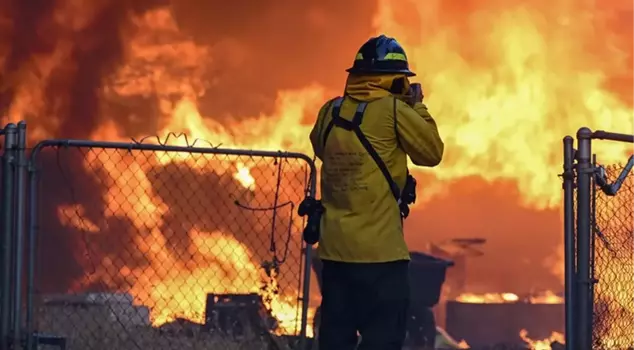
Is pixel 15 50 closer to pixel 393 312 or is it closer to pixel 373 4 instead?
pixel 373 4

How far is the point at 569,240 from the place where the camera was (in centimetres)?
608

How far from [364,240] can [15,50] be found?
9.23 m

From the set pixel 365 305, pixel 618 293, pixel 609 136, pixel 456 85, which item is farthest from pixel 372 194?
pixel 456 85

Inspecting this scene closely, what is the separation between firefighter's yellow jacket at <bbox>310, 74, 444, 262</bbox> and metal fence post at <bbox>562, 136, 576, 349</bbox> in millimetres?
1371

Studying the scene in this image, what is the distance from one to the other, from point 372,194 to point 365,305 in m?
0.50

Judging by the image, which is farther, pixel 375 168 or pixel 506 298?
pixel 506 298

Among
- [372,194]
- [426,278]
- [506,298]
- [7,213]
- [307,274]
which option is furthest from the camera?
[506,298]

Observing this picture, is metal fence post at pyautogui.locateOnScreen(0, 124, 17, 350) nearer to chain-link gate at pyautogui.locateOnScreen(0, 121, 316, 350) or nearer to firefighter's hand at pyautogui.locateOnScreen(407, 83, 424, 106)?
firefighter's hand at pyautogui.locateOnScreen(407, 83, 424, 106)

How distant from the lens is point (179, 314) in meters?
11.6

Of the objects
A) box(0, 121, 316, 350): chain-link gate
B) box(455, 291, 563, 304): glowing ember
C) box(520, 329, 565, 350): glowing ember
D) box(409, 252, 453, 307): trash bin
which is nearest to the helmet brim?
box(0, 121, 316, 350): chain-link gate

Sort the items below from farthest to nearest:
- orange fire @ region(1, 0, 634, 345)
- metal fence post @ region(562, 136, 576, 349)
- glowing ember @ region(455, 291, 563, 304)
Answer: glowing ember @ region(455, 291, 563, 304) → orange fire @ region(1, 0, 634, 345) → metal fence post @ region(562, 136, 576, 349)

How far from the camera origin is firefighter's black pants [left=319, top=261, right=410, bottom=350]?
4.91 meters

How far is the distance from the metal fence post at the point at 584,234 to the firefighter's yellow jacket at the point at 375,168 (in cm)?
132

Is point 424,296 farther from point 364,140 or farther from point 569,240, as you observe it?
point 364,140
